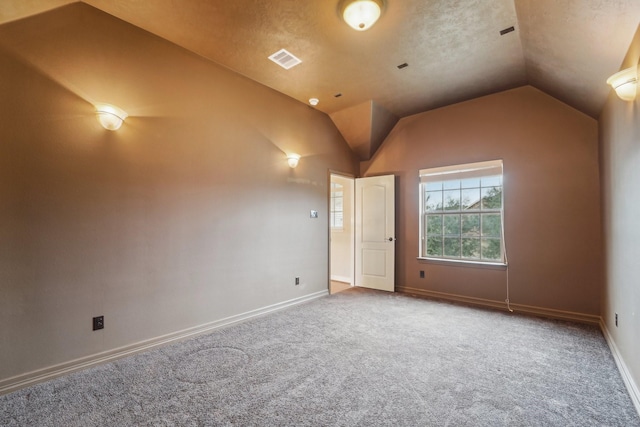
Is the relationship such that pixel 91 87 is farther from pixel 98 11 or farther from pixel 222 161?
pixel 222 161

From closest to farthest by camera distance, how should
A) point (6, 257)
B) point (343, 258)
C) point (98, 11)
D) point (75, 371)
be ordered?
point (6, 257) < point (75, 371) < point (98, 11) < point (343, 258)

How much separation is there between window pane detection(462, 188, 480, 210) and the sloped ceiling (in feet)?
4.78

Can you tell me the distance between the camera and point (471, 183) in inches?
173

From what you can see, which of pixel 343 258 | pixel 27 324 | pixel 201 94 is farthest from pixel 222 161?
pixel 343 258

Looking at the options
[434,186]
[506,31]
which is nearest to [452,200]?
[434,186]

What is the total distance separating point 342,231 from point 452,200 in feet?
7.25

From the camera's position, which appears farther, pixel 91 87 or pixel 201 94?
pixel 201 94

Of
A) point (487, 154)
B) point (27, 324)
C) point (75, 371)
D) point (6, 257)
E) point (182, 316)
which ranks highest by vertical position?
point (487, 154)

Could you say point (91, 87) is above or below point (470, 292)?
above

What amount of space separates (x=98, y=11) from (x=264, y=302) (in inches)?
136

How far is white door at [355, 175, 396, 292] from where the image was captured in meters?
4.96

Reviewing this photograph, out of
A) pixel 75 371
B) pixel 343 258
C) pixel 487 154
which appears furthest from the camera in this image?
pixel 343 258

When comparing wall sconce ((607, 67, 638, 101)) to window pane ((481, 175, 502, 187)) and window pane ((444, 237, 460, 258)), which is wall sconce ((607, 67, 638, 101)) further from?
window pane ((444, 237, 460, 258))

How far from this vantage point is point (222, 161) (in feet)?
11.1
